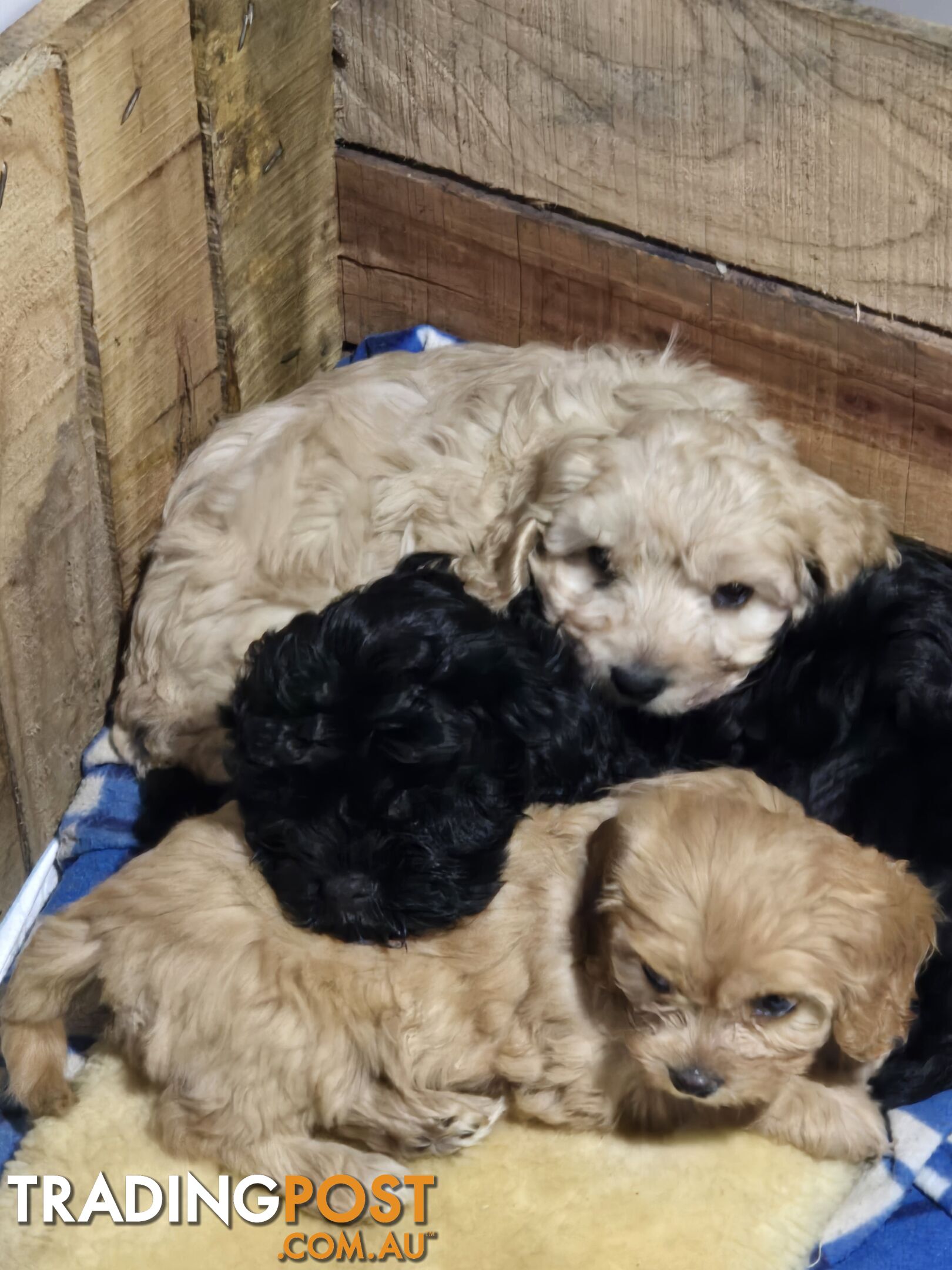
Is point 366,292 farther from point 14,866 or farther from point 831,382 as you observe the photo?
point 14,866

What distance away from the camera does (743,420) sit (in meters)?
3.06

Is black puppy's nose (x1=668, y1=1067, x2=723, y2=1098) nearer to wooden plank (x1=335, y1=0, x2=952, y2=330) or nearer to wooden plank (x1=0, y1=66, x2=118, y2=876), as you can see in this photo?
wooden plank (x1=0, y1=66, x2=118, y2=876)

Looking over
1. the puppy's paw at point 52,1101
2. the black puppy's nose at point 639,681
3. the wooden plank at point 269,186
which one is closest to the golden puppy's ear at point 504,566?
the black puppy's nose at point 639,681

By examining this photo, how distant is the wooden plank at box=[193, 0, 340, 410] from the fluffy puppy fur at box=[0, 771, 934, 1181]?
1.22 metres

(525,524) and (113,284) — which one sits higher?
(113,284)

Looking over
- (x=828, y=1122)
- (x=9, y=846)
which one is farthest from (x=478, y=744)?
(x=9, y=846)

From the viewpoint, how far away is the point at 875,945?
88.0 inches

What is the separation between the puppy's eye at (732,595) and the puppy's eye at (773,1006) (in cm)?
85

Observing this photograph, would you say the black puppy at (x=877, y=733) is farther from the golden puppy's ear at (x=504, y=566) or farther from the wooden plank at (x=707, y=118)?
the wooden plank at (x=707, y=118)

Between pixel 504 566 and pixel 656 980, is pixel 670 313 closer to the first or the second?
pixel 504 566

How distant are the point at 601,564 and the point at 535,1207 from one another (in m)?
1.14

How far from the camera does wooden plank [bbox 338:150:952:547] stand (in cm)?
319

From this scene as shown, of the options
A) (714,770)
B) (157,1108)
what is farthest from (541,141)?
(157,1108)

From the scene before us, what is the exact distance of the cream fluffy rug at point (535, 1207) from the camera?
256cm
